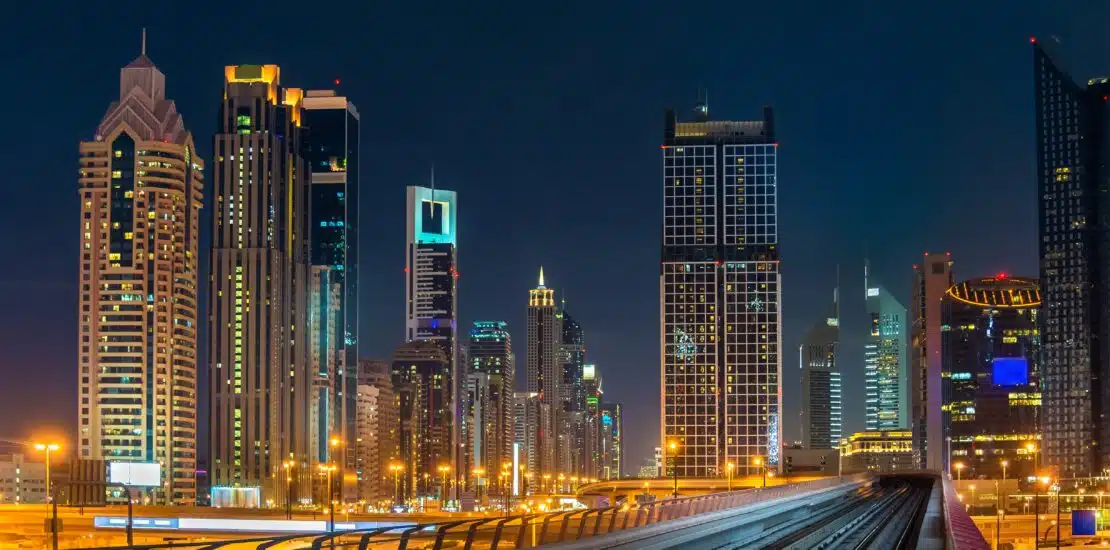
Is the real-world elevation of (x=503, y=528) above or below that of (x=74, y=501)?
above

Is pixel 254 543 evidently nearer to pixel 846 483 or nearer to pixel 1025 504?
pixel 846 483

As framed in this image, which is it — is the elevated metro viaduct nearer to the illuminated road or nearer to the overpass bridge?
the illuminated road

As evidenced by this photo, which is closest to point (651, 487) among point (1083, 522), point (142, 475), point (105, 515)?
point (142, 475)

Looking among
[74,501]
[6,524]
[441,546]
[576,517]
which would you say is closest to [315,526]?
[6,524]

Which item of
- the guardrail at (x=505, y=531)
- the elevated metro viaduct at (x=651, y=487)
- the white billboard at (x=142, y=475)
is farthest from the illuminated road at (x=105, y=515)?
the elevated metro viaduct at (x=651, y=487)

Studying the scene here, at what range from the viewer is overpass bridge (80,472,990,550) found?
26.9 m

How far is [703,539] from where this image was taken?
148 ft

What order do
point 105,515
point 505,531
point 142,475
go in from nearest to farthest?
point 505,531 < point 105,515 < point 142,475

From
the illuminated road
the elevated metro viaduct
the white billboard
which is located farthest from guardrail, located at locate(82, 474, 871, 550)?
the white billboard

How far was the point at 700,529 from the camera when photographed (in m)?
47.5

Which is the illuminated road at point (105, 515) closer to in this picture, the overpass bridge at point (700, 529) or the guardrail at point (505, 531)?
the overpass bridge at point (700, 529)

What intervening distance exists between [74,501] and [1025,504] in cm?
10659

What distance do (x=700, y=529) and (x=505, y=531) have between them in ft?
55.9

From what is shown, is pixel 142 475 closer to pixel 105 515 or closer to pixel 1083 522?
pixel 105 515
